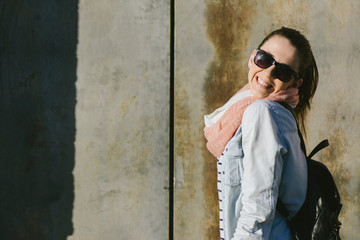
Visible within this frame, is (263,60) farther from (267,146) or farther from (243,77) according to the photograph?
(243,77)

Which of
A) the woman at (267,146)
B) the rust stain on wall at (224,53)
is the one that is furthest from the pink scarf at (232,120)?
the rust stain on wall at (224,53)

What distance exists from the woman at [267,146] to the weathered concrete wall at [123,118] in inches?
40.9

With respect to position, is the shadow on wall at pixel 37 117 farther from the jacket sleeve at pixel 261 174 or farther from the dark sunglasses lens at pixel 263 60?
the jacket sleeve at pixel 261 174

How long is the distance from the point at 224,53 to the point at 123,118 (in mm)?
829

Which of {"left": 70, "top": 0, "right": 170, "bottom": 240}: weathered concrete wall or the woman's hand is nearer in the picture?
the woman's hand

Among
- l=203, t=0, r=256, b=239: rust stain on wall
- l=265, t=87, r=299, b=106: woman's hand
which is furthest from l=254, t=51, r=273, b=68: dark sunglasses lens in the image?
l=203, t=0, r=256, b=239: rust stain on wall

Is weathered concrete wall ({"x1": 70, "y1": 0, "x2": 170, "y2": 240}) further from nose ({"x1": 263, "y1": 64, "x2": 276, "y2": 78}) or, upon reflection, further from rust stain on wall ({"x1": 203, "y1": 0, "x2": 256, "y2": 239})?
nose ({"x1": 263, "y1": 64, "x2": 276, "y2": 78})

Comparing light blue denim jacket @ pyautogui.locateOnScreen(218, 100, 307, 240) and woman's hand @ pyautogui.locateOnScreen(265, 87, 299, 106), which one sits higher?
woman's hand @ pyautogui.locateOnScreen(265, 87, 299, 106)

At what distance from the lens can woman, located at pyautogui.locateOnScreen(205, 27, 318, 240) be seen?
130cm

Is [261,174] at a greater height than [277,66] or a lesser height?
lesser

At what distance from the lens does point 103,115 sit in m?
2.65

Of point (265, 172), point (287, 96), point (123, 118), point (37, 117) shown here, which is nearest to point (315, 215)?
point (265, 172)

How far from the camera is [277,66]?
1466 millimetres

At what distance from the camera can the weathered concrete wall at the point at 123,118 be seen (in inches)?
103
